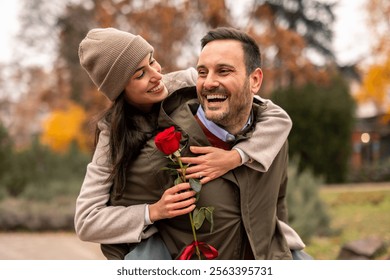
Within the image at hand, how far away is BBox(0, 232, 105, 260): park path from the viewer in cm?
829

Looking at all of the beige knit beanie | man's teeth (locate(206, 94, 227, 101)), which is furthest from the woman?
man's teeth (locate(206, 94, 227, 101))

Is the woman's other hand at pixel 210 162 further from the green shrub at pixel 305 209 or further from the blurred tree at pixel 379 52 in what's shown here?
the blurred tree at pixel 379 52

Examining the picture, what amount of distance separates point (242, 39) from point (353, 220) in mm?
9217

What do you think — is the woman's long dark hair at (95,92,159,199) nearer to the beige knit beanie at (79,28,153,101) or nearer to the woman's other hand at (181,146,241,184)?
the beige knit beanie at (79,28,153,101)

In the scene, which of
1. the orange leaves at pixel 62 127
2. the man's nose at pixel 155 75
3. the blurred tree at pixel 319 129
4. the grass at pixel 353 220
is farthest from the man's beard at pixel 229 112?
the orange leaves at pixel 62 127

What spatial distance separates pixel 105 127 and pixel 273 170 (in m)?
0.85

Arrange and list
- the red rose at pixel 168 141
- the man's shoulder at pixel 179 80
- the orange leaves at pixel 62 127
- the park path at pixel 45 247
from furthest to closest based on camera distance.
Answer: the orange leaves at pixel 62 127, the park path at pixel 45 247, the man's shoulder at pixel 179 80, the red rose at pixel 168 141

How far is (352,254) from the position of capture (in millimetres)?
7449

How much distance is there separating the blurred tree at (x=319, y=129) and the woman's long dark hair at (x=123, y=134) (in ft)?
49.3

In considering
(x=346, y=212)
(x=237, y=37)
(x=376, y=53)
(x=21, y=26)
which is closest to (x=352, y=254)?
(x=346, y=212)

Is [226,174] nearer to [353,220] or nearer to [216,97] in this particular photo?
[216,97]

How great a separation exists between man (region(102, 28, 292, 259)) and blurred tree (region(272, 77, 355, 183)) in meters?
15.0

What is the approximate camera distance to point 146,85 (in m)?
2.53

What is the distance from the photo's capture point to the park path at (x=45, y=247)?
8.29 m
